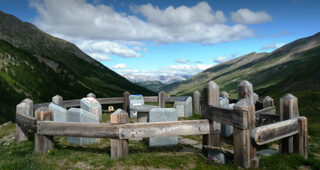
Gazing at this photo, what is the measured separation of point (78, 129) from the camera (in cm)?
664

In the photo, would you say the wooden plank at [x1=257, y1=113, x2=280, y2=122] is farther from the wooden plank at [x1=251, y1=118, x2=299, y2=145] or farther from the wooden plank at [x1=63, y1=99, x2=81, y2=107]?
the wooden plank at [x1=63, y1=99, x2=81, y2=107]

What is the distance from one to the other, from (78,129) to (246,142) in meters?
4.89

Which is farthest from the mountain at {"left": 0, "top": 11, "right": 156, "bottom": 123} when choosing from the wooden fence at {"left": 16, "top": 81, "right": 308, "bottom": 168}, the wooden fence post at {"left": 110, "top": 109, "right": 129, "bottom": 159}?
the wooden fence post at {"left": 110, "top": 109, "right": 129, "bottom": 159}

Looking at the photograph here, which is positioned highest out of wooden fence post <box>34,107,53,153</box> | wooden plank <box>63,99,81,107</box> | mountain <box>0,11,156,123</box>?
mountain <box>0,11,156,123</box>

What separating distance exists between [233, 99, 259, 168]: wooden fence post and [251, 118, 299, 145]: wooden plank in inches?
6.0

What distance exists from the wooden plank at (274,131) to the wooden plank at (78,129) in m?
3.78

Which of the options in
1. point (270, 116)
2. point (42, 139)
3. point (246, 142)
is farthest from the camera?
point (270, 116)

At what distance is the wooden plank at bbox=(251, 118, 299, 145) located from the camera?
17.2 feet

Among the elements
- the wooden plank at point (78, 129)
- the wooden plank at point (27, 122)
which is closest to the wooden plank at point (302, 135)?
the wooden plank at point (78, 129)

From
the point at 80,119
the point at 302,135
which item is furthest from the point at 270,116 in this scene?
the point at 80,119

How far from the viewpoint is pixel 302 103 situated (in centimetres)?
2022

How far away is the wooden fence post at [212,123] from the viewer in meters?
6.54

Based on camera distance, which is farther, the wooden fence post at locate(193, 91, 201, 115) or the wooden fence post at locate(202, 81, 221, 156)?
the wooden fence post at locate(193, 91, 201, 115)

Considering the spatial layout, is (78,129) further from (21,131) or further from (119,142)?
(21,131)
